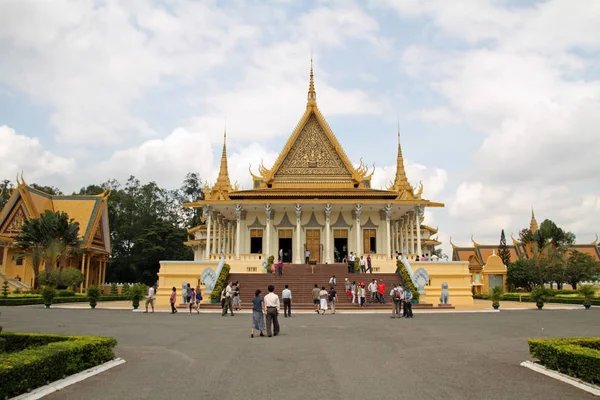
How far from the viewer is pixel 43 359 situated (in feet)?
21.6

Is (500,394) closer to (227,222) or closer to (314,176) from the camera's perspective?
(314,176)

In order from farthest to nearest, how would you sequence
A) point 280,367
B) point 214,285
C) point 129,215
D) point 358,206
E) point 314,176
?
point 129,215, point 314,176, point 358,206, point 214,285, point 280,367

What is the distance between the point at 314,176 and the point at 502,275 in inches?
795

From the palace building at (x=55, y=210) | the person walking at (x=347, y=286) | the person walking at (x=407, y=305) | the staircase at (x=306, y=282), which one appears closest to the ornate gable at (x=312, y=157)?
the staircase at (x=306, y=282)

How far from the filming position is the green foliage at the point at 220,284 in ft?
77.0

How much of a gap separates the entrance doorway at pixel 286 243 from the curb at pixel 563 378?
2637 centimetres

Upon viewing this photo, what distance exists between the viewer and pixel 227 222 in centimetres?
3756

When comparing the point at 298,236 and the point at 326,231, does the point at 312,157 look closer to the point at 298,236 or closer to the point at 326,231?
the point at 326,231

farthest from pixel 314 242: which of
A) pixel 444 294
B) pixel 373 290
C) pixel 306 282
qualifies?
pixel 444 294

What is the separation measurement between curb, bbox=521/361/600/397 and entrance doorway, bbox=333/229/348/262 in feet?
85.3

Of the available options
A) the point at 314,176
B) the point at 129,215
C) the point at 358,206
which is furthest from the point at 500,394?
the point at 129,215

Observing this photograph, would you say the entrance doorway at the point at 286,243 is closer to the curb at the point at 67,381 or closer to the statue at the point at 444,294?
the statue at the point at 444,294

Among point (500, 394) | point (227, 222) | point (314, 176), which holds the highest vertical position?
point (314, 176)

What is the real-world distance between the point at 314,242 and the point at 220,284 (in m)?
11.1
